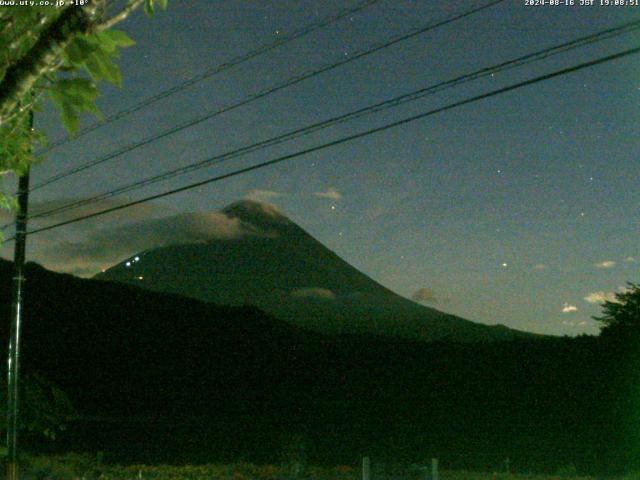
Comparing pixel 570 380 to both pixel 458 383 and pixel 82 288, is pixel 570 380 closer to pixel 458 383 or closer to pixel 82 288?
pixel 458 383

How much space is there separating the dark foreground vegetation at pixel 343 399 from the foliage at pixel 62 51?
14.3 metres

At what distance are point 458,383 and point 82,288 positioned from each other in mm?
28739

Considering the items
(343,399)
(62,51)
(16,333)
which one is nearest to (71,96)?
(62,51)

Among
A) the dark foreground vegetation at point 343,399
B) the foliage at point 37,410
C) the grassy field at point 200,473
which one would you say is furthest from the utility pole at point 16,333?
the grassy field at point 200,473

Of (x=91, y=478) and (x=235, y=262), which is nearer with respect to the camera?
(x=91, y=478)

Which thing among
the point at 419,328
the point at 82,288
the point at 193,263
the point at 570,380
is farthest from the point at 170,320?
the point at 193,263

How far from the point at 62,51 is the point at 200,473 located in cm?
1777

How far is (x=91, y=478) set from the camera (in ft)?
61.0

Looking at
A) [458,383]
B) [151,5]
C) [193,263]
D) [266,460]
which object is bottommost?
[266,460]

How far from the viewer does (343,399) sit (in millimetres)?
28906

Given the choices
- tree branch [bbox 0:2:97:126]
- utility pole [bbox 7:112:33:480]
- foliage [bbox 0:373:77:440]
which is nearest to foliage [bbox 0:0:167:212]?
tree branch [bbox 0:2:97:126]

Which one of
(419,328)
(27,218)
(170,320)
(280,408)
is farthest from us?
(419,328)

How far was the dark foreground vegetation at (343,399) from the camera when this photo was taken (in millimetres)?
23469

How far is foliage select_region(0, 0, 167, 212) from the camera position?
2783 millimetres
